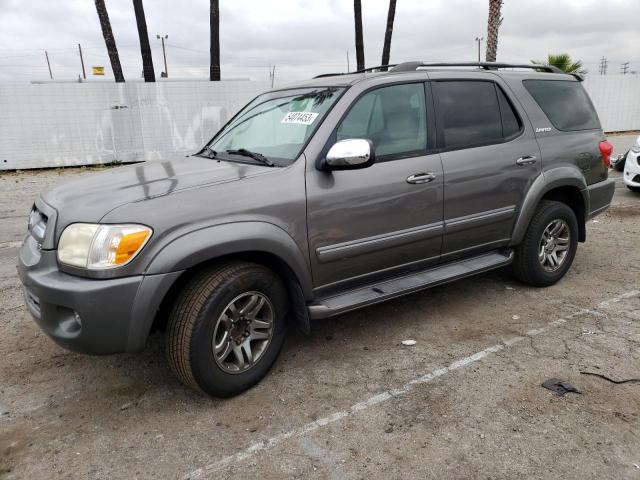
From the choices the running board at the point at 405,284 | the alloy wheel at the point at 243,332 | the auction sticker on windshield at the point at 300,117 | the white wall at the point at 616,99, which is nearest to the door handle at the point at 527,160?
the running board at the point at 405,284

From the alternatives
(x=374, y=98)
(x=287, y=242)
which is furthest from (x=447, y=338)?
(x=374, y=98)

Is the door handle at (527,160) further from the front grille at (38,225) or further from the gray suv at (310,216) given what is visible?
the front grille at (38,225)

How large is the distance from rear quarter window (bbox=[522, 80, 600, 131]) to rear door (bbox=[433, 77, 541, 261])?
348 mm

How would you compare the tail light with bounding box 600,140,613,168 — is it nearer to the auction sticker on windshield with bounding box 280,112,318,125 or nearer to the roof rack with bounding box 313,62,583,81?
the roof rack with bounding box 313,62,583,81

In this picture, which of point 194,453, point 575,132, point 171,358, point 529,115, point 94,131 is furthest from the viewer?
point 94,131

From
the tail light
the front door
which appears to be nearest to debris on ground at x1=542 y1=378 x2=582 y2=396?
the front door

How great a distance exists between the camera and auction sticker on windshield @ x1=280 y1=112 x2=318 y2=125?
3.45 m

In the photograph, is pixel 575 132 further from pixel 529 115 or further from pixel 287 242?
pixel 287 242

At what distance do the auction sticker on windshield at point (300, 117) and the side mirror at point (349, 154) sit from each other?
39 cm

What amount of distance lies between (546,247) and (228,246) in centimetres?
304

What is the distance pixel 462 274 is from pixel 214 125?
501 inches

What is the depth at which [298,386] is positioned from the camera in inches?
126

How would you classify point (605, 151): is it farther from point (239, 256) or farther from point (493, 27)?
point (493, 27)

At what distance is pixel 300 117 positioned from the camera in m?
3.55
